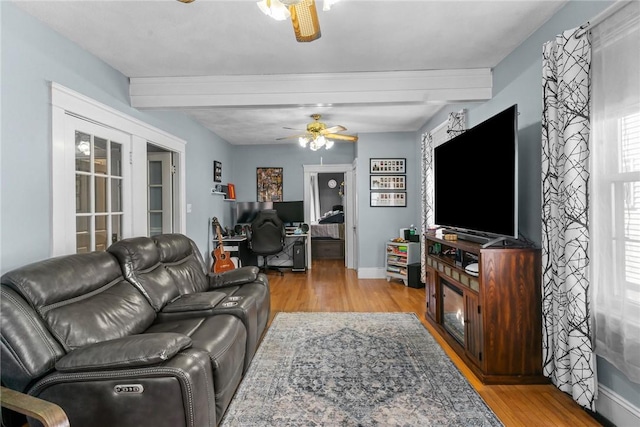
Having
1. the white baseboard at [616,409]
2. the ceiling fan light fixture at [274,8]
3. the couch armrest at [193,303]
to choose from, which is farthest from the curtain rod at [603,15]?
the couch armrest at [193,303]

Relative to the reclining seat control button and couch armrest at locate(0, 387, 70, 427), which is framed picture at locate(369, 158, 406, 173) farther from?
couch armrest at locate(0, 387, 70, 427)

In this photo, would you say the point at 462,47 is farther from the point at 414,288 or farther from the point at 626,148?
the point at 414,288

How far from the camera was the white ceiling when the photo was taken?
211cm

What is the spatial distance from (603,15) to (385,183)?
12.8ft

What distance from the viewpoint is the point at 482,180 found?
8.50 ft

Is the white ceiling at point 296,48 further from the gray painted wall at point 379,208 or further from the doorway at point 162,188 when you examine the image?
the gray painted wall at point 379,208

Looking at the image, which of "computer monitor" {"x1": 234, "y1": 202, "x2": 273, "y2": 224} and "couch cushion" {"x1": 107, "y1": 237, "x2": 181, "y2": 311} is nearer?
"couch cushion" {"x1": 107, "y1": 237, "x2": 181, "y2": 311}

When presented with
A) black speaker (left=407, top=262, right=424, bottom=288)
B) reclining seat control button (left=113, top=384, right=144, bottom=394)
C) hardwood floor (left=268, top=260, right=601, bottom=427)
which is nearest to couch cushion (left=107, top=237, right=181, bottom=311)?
reclining seat control button (left=113, top=384, right=144, bottom=394)

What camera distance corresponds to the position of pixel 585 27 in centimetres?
180

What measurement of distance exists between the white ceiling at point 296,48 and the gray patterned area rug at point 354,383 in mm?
2192

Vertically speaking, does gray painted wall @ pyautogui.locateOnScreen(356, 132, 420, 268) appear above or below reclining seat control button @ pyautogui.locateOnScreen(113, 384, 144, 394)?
above

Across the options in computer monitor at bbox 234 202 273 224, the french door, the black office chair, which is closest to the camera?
the french door

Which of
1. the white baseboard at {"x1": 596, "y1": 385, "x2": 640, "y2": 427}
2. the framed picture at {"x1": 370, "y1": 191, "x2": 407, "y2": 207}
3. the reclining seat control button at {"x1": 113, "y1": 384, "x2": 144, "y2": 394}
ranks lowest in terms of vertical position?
the white baseboard at {"x1": 596, "y1": 385, "x2": 640, "y2": 427}

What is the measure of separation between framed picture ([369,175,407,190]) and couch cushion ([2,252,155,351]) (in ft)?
13.2
